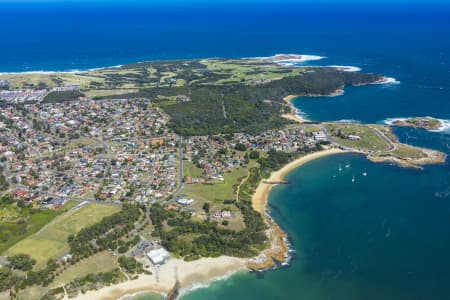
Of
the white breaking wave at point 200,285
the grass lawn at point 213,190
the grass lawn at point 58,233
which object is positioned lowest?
the white breaking wave at point 200,285

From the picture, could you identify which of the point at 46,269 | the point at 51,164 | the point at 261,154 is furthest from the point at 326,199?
the point at 51,164

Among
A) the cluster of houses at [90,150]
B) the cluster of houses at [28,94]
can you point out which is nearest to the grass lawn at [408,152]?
the cluster of houses at [90,150]

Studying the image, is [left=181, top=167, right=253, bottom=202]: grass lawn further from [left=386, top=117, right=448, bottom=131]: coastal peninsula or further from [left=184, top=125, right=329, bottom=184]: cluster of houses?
[left=386, top=117, right=448, bottom=131]: coastal peninsula

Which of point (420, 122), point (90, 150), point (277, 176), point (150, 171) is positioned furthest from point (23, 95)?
point (420, 122)

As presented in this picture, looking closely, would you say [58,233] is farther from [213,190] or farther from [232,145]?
[232,145]

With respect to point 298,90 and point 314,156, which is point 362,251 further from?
point 298,90

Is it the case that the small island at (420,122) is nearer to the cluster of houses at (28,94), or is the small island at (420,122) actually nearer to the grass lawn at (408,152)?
the grass lawn at (408,152)

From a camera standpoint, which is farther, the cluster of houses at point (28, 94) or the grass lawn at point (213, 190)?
the cluster of houses at point (28, 94)
